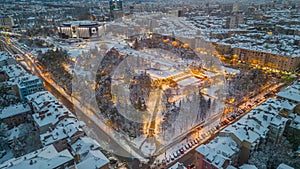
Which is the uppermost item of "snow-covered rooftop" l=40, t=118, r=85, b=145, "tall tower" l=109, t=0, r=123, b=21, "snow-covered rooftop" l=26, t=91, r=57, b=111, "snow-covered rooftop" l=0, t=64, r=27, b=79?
"tall tower" l=109, t=0, r=123, b=21

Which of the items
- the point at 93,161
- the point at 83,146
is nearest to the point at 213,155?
the point at 93,161

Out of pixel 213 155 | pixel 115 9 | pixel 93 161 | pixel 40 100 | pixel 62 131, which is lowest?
pixel 213 155

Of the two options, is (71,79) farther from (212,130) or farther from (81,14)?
(81,14)

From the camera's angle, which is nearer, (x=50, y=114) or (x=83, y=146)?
(x=83, y=146)

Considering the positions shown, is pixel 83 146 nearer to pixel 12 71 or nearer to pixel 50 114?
pixel 50 114

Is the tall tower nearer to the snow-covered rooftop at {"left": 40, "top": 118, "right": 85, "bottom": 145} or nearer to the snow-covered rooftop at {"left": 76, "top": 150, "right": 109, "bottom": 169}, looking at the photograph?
the snow-covered rooftop at {"left": 40, "top": 118, "right": 85, "bottom": 145}

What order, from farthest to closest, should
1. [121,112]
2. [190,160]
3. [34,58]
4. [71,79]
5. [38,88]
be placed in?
[34,58]
[71,79]
[38,88]
[121,112]
[190,160]

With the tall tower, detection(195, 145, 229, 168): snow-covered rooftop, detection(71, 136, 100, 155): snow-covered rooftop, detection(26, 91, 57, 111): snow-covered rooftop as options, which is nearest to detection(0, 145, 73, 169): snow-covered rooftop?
detection(71, 136, 100, 155): snow-covered rooftop

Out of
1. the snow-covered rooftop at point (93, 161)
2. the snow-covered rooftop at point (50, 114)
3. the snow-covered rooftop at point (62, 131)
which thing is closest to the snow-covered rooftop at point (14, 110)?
the snow-covered rooftop at point (50, 114)

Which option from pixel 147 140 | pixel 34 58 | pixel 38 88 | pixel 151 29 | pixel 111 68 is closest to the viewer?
pixel 147 140

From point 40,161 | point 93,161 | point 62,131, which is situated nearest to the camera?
point 40,161

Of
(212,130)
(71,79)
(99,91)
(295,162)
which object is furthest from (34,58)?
(295,162)
